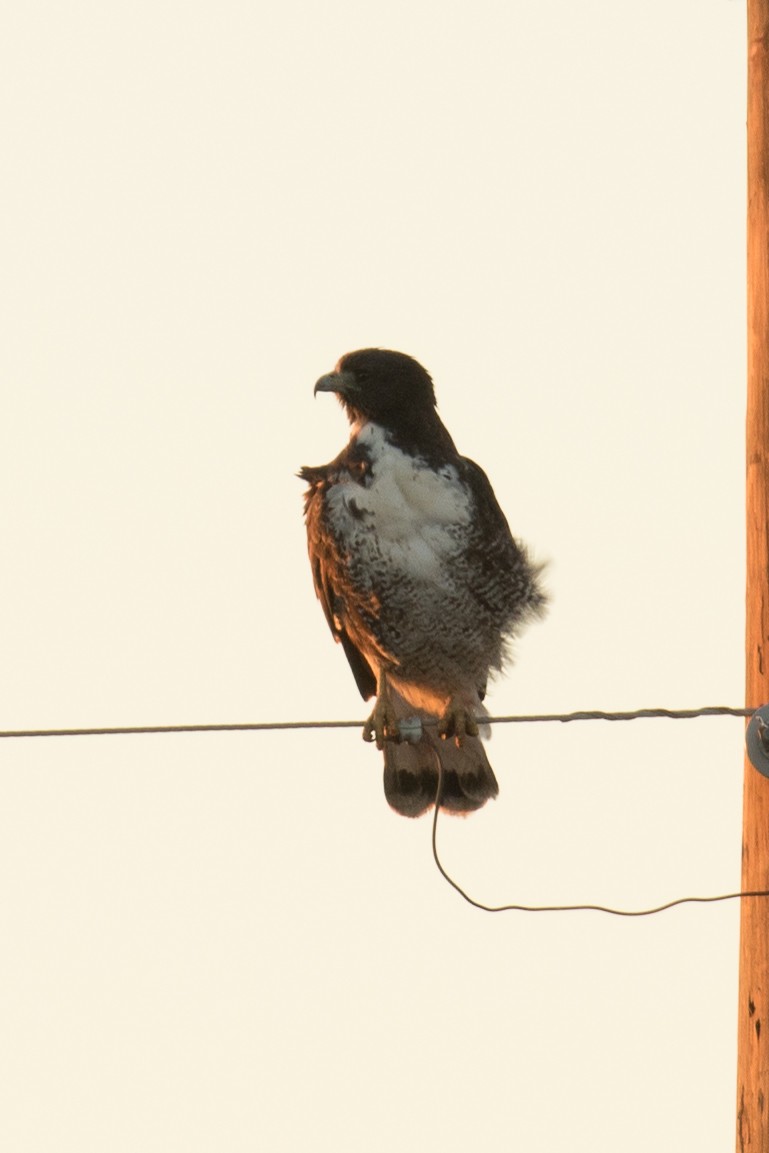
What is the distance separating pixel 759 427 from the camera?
4.78 meters

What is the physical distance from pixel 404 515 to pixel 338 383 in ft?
2.13

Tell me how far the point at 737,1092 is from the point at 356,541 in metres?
2.26

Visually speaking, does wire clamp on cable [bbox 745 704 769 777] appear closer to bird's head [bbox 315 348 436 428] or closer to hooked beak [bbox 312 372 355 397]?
bird's head [bbox 315 348 436 428]

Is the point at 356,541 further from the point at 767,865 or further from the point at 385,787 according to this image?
the point at 767,865

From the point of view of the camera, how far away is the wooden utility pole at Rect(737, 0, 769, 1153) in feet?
14.6

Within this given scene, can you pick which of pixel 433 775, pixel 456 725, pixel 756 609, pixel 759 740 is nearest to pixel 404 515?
pixel 456 725

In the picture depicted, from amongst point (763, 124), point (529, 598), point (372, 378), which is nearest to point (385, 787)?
point (529, 598)

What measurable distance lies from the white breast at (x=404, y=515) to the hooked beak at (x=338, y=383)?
1.36 ft

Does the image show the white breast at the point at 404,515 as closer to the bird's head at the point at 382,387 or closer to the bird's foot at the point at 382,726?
the bird's head at the point at 382,387

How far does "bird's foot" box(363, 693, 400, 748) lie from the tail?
0.13 meters

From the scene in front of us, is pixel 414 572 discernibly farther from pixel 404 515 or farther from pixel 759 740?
pixel 759 740

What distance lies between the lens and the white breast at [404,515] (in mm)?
6129

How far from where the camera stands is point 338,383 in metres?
6.55

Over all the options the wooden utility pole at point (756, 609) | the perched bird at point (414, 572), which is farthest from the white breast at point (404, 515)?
the wooden utility pole at point (756, 609)
